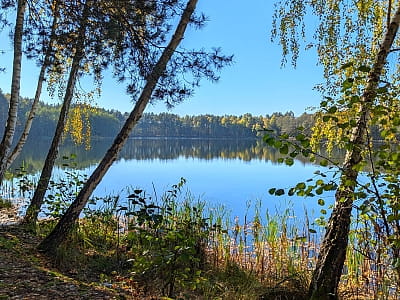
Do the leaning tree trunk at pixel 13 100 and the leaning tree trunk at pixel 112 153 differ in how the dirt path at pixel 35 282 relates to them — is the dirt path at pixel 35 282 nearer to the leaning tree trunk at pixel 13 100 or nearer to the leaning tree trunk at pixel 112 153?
the leaning tree trunk at pixel 112 153

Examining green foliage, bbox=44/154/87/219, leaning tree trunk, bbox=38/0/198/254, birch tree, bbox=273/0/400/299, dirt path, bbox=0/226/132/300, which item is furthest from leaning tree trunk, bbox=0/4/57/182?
birch tree, bbox=273/0/400/299

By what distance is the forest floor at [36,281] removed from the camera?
247cm

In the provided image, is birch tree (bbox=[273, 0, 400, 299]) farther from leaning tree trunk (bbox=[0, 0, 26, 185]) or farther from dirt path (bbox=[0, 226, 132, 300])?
leaning tree trunk (bbox=[0, 0, 26, 185])

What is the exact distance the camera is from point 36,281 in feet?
8.82

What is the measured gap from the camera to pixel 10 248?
3529 mm

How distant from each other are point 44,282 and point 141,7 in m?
2.20

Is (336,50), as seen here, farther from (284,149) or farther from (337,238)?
(284,149)

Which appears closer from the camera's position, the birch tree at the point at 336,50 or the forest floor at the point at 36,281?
the forest floor at the point at 36,281

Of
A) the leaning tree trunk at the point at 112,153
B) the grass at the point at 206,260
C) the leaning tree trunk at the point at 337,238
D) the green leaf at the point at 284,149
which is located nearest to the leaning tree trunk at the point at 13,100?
the grass at the point at 206,260

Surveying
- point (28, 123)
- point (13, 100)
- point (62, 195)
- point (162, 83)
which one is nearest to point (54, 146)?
point (28, 123)

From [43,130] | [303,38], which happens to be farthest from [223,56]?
[43,130]

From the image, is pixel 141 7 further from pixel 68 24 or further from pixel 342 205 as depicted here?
pixel 342 205

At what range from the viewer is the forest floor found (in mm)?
2471

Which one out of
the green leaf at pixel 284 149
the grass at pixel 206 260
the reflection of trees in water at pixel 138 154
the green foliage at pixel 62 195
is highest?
the green leaf at pixel 284 149
